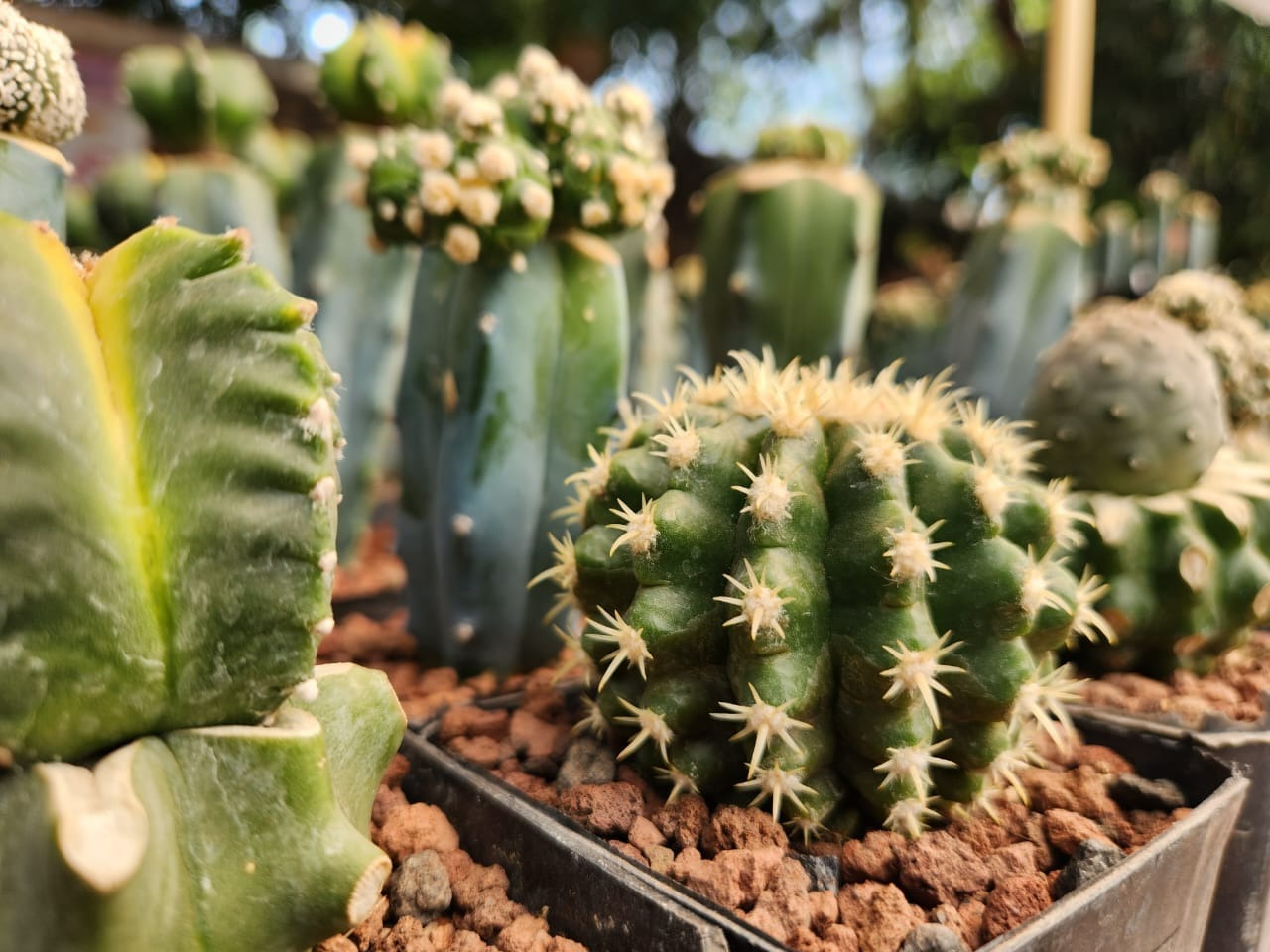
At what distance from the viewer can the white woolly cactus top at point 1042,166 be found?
1.94 metres

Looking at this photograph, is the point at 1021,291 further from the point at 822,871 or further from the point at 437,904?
the point at 437,904

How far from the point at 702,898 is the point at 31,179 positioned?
2.54 ft

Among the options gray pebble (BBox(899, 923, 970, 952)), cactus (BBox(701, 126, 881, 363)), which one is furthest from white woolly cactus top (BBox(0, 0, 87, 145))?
cactus (BBox(701, 126, 881, 363))

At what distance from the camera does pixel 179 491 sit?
55 centimetres

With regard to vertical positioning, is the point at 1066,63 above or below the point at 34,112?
above

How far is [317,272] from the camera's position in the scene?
167cm

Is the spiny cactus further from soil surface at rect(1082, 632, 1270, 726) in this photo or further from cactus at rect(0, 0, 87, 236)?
cactus at rect(0, 0, 87, 236)

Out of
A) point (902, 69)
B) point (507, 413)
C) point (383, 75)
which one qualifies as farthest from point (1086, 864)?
point (902, 69)

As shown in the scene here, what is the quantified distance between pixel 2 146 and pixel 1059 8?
207 cm

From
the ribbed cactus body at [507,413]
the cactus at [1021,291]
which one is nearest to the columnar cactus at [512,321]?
the ribbed cactus body at [507,413]

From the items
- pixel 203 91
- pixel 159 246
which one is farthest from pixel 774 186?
pixel 159 246

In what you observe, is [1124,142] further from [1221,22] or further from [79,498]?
[79,498]

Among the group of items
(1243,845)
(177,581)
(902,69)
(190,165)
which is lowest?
(1243,845)

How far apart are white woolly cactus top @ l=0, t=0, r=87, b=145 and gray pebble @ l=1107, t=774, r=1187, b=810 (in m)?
1.11
